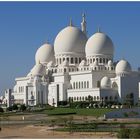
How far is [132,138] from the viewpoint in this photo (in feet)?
88.1

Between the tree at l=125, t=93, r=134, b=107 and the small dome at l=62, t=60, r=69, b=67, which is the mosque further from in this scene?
the tree at l=125, t=93, r=134, b=107

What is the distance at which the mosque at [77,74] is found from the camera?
3292 inches

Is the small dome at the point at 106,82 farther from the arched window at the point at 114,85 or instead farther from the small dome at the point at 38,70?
the small dome at the point at 38,70

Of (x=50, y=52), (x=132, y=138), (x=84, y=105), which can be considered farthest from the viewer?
(x=50, y=52)

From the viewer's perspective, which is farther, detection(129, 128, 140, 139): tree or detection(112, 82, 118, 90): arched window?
detection(112, 82, 118, 90): arched window

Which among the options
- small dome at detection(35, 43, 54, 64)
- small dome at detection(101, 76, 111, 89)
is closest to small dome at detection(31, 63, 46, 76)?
small dome at detection(35, 43, 54, 64)

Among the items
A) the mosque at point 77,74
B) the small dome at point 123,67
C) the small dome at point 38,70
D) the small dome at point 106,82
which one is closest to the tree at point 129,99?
the mosque at point 77,74

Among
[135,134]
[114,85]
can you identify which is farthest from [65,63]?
[135,134]

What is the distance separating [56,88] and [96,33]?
1341 cm

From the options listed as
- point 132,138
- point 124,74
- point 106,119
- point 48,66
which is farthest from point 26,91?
point 132,138

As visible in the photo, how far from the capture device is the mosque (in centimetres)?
8362

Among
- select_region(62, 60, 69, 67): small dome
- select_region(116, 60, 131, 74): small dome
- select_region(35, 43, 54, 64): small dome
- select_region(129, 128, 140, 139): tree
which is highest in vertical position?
select_region(35, 43, 54, 64): small dome

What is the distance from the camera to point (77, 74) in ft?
289

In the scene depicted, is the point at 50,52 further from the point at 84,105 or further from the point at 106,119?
the point at 106,119
